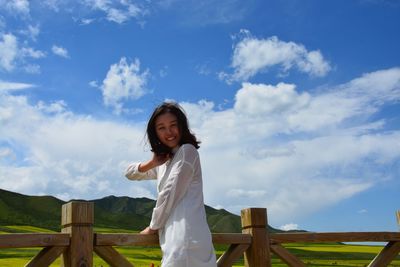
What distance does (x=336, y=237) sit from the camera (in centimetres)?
538

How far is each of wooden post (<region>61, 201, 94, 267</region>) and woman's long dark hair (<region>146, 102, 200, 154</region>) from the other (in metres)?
0.81

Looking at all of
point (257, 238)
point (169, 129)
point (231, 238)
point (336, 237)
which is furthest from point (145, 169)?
point (336, 237)

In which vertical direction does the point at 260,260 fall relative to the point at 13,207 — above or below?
below

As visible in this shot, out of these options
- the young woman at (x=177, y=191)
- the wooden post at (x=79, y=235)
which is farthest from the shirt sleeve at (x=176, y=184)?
the wooden post at (x=79, y=235)

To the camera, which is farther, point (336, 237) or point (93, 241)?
point (336, 237)

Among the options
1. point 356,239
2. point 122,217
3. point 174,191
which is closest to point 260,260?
point 356,239

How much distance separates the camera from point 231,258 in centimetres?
454

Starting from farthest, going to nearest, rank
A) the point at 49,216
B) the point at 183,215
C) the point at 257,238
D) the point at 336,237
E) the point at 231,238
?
the point at 49,216 < the point at 336,237 < the point at 257,238 < the point at 231,238 < the point at 183,215

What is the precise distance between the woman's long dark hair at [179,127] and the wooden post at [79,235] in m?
0.81

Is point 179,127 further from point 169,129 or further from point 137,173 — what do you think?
point 137,173

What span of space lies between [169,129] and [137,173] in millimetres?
598

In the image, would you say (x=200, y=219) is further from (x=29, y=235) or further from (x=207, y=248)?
(x=29, y=235)

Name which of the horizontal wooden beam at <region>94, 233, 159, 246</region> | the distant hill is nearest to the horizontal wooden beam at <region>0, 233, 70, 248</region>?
the horizontal wooden beam at <region>94, 233, 159, 246</region>

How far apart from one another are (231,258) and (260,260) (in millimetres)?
351
